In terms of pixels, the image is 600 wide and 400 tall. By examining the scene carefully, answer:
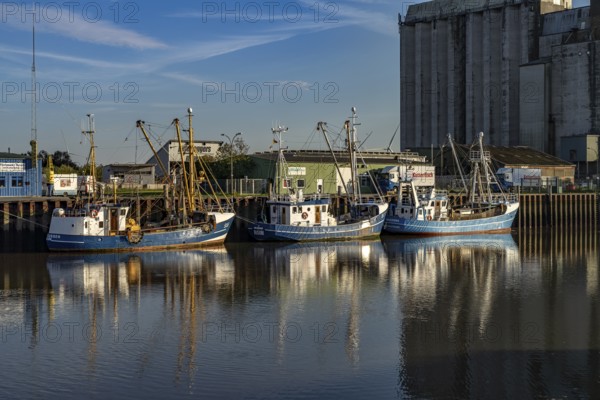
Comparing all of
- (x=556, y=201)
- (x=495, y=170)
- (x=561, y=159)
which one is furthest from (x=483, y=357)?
(x=561, y=159)

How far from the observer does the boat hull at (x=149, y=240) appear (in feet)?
159

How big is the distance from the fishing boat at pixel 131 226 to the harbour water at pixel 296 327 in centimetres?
183

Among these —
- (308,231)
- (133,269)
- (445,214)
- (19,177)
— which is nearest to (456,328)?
(133,269)

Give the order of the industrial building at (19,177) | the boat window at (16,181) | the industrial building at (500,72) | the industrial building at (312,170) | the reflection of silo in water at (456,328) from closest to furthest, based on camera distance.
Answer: the reflection of silo in water at (456,328), the industrial building at (19,177), the boat window at (16,181), the industrial building at (312,170), the industrial building at (500,72)

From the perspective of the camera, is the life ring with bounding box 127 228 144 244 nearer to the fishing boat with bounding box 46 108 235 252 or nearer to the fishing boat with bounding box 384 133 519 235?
the fishing boat with bounding box 46 108 235 252

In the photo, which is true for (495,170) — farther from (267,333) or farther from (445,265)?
(267,333)

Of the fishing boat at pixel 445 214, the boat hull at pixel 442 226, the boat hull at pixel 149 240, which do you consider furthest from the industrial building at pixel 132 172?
the boat hull at pixel 442 226

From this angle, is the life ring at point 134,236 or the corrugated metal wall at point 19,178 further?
the corrugated metal wall at point 19,178

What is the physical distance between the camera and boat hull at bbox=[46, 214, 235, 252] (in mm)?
48344

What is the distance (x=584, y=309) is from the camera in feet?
103

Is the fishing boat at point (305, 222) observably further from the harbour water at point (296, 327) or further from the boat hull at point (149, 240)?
the harbour water at point (296, 327)

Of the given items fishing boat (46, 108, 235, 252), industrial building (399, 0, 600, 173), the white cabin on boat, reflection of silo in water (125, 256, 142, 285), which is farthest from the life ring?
industrial building (399, 0, 600, 173)

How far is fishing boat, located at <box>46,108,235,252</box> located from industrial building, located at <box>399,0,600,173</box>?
55988 mm

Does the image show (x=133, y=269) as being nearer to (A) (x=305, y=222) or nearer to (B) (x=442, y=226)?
(A) (x=305, y=222)
